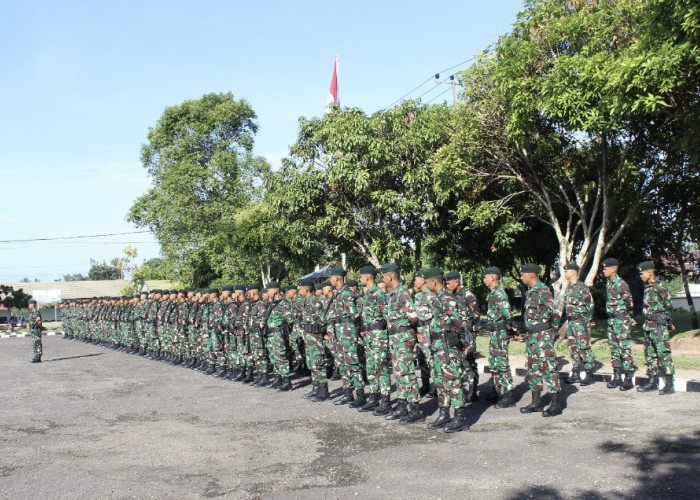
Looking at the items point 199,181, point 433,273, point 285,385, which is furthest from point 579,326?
point 199,181

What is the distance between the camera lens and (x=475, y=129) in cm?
1457

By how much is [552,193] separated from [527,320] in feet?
28.7

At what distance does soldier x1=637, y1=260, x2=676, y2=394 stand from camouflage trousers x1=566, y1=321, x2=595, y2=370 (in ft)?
3.69

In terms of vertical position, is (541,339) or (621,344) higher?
(541,339)

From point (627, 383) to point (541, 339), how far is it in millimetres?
2301

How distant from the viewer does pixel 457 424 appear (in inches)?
271

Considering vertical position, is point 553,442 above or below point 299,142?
below

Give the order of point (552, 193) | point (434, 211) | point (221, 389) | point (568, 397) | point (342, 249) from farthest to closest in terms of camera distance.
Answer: point (342, 249), point (434, 211), point (552, 193), point (221, 389), point (568, 397)

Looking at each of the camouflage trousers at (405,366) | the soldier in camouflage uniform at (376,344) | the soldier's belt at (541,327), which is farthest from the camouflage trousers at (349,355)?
the soldier's belt at (541,327)

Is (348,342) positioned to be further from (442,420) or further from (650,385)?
(650,385)

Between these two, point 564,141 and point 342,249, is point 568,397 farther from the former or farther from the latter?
point 342,249

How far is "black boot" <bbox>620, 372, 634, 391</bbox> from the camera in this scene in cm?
891

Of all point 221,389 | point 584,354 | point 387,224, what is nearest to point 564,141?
point 387,224

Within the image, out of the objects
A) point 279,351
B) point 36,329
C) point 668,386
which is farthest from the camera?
point 36,329
